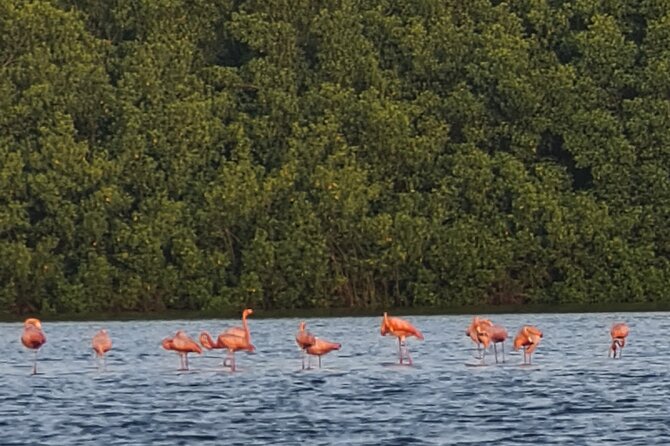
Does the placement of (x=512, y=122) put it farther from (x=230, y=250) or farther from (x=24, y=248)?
(x=24, y=248)

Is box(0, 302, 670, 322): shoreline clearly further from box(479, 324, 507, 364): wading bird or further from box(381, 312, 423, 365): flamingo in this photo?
box(479, 324, 507, 364): wading bird

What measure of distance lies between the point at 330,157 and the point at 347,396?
33.7 m

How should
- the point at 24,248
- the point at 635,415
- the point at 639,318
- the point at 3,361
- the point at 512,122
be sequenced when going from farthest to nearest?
the point at 512,122 → the point at 24,248 → the point at 639,318 → the point at 3,361 → the point at 635,415

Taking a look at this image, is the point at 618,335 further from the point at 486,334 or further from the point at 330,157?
the point at 330,157

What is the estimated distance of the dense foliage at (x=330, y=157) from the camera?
6262 centimetres

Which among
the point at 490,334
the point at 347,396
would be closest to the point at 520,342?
the point at 490,334

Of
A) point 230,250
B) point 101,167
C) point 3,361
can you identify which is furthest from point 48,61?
point 3,361

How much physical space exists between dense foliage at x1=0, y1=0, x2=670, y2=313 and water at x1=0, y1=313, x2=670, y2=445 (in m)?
17.2

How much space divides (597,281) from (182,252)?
40.0 feet

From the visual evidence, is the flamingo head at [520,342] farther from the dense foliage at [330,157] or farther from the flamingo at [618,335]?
the dense foliage at [330,157]

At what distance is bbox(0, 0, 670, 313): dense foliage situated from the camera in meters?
62.6

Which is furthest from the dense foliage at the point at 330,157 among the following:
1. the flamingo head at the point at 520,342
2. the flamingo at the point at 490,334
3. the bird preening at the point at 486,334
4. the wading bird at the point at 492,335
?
the flamingo head at the point at 520,342

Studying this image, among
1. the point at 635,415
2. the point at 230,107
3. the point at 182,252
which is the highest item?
the point at 230,107

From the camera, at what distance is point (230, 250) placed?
63938 millimetres
